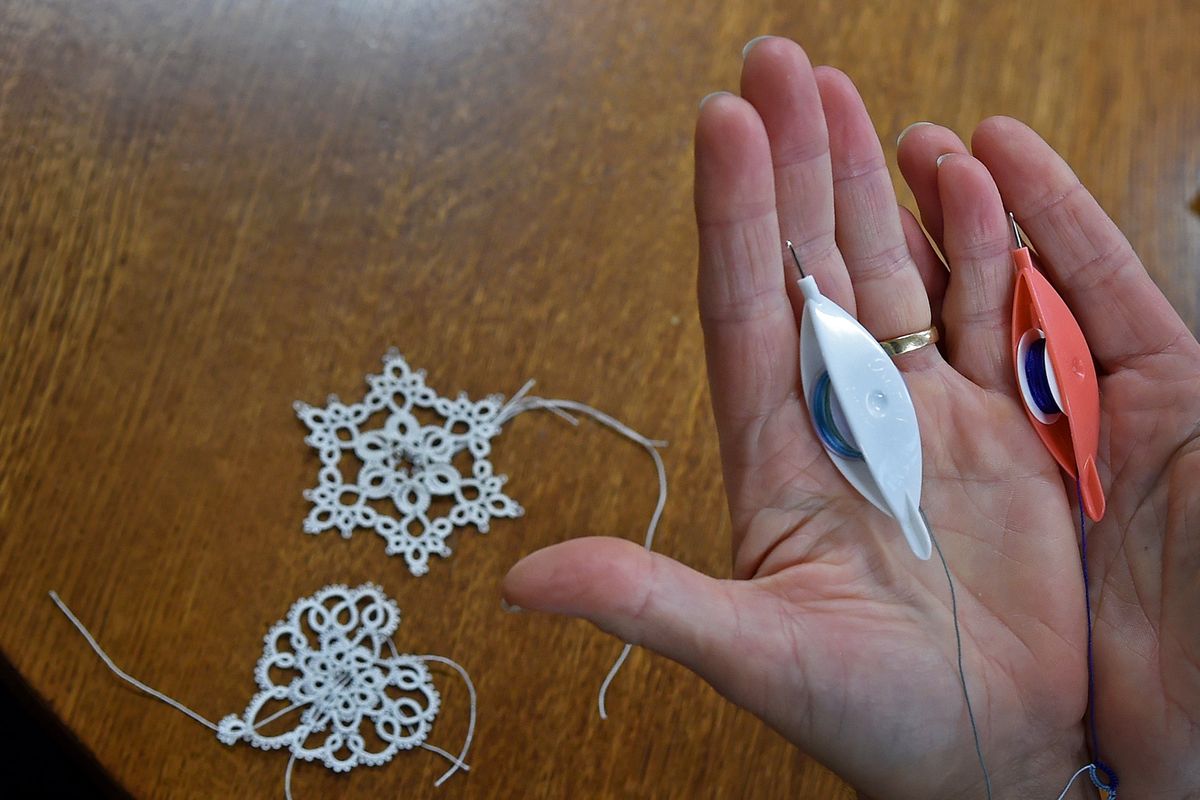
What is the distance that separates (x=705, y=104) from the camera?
657 mm

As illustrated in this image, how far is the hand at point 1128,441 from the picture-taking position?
0.68 metres

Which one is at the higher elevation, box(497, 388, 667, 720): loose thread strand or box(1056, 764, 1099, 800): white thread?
box(497, 388, 667, 720): loose thread strand

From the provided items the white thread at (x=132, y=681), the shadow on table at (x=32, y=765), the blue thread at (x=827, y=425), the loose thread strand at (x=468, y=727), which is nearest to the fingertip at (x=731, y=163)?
the blue thread at (x=827, y=425)

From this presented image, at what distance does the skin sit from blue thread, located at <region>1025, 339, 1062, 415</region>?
16 mm

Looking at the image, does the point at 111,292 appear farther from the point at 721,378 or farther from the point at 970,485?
the point at 970,485

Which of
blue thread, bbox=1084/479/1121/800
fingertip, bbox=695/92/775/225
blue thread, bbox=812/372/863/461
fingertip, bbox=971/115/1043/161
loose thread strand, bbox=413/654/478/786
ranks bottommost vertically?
loose thread strand, bbox=413/654/478/786

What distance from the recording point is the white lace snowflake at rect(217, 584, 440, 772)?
708mm

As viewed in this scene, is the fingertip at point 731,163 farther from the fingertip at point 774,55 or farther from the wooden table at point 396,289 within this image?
the wooden table at point 396,289

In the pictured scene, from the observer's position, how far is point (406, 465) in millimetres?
812

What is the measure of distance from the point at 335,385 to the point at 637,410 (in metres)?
0.24

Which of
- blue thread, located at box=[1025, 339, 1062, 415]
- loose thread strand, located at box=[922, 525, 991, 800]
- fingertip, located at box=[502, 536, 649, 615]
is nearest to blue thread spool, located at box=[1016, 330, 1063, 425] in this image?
blue thread, located at box=[1025, 339, 1062, 415]

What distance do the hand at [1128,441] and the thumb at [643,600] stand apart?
0.28 m

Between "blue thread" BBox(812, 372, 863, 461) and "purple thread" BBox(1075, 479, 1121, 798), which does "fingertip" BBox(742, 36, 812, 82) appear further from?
"purple thread" BBox(1075, 479, 1121, 798)

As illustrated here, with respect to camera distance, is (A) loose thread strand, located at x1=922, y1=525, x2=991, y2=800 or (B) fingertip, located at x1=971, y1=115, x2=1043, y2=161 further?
(B) fingertip, located at x1=971, y1=115, x2=1043, y2=161
